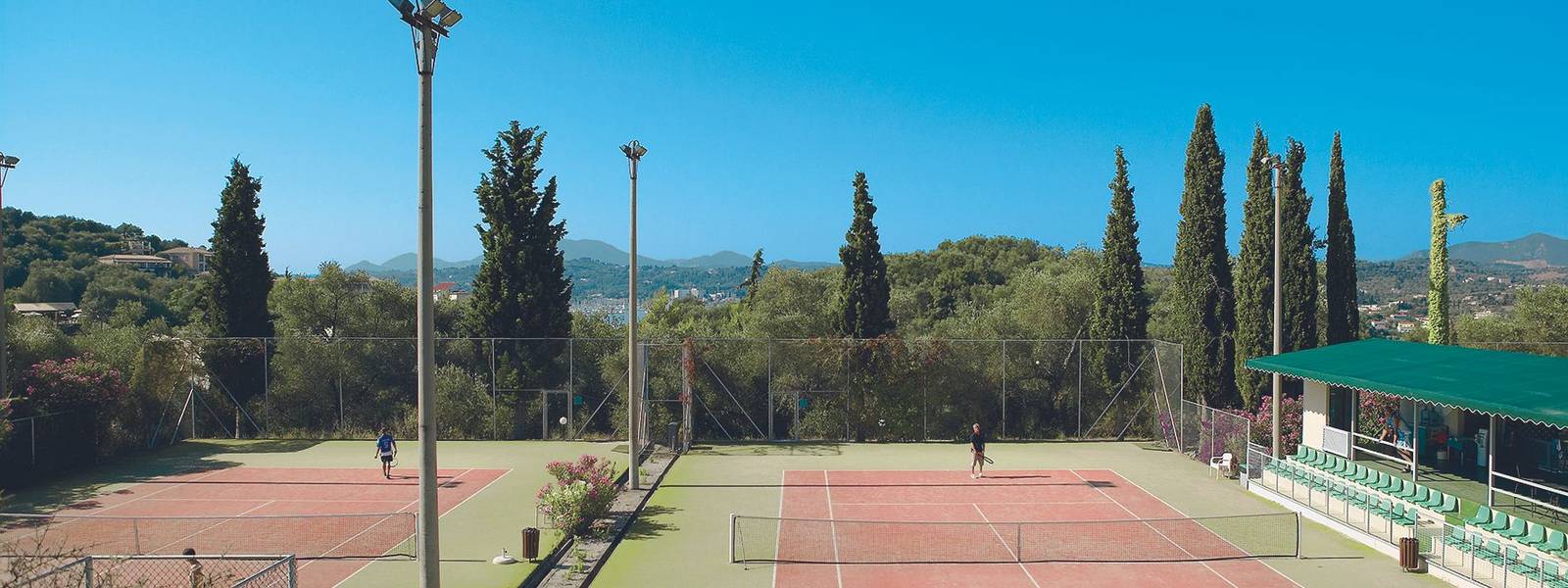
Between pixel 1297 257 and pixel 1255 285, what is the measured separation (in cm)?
155

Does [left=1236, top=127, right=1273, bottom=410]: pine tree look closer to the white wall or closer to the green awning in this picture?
the green awning

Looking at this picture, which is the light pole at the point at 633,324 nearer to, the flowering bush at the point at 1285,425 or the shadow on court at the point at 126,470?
the shadow on court at the point at 126,470

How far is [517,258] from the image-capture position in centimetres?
3031

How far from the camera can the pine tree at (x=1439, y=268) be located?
1115 inches

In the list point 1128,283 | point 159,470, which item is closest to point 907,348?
point 1128,283

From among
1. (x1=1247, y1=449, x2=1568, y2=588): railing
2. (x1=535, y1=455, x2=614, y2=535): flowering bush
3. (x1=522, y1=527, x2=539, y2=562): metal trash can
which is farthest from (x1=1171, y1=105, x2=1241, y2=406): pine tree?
(x1=522, y1=527, x2=539, y2=562): metal trash can

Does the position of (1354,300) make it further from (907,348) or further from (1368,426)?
(907,348)

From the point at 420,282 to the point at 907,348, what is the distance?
68.5 feet

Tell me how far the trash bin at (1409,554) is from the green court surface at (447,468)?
13.3m

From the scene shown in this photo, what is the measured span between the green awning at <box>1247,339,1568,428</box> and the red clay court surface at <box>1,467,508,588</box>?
17.4m

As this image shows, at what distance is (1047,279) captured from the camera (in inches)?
1479

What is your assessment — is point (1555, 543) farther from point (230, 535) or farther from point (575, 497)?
point (230, 535)

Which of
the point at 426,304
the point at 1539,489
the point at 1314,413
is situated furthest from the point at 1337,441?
the point at 426,304

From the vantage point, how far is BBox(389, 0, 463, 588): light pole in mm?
8391
